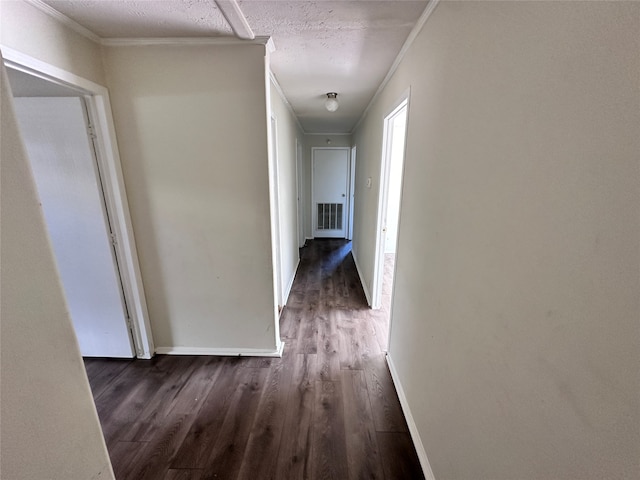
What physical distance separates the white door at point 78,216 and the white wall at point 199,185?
0.20 metres

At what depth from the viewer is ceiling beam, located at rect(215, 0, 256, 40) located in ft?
3.96

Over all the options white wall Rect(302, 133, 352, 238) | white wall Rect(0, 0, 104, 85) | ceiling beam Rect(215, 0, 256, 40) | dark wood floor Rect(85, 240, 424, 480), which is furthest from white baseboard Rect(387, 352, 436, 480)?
white wall Rect(302, 133, 352, 238)

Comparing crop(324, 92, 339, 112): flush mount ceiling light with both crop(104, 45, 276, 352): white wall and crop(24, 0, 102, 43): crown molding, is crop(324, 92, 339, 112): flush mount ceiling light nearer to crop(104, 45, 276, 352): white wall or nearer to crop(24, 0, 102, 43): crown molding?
crop(104, 45, 276, 352): white wall

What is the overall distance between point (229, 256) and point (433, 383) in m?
1.51

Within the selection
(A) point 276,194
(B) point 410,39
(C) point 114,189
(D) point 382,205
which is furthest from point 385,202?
(C) point 114,189

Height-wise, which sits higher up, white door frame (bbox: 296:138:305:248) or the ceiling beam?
the ceiling beam

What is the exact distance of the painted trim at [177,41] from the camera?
1.54 metres

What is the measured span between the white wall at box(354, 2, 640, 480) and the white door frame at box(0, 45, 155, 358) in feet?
6.23

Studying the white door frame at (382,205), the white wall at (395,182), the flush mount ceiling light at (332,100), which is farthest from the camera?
the white wall at (395,182)

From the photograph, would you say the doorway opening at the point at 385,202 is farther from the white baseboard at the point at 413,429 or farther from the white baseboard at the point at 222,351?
the white baseboard at the point at 222,351

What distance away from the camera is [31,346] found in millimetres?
529

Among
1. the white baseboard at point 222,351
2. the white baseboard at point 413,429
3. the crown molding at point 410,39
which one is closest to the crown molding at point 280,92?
the crown molding at point 410,39

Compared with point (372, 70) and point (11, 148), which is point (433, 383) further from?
point (372, 70)

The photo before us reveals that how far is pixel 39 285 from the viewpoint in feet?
1.79
